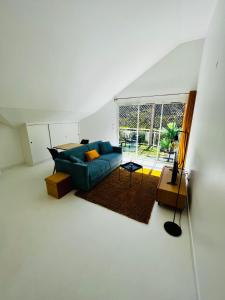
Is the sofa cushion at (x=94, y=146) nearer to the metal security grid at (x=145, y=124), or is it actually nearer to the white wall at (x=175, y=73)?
the metal security grid at (x=145, y=124)

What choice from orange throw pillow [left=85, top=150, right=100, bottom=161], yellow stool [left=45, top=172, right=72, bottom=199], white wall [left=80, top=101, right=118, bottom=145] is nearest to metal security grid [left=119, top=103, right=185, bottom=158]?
white wall [left=80, top=101, right=118, bottom=145]

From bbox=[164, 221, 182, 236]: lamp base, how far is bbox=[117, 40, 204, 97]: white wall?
11.6 feet

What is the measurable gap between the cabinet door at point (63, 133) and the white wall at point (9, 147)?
1.03 m

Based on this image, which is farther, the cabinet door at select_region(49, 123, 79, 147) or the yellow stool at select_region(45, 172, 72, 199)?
the cabinet door at select_region(49, 123, 79, 147)

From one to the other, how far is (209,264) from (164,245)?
2.18 feet

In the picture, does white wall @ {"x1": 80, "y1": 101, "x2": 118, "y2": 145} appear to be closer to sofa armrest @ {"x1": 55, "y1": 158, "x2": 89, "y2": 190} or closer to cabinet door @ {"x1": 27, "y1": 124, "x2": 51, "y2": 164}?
cabinet door @ {"x1": 27, "y1": 124, "x2": 51, "y2": 164}

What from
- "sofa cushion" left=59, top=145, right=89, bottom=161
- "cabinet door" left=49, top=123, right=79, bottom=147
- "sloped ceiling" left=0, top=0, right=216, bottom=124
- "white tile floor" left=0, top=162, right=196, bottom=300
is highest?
"sloped ceiling" left=0, top=0, right=216, bottom=124

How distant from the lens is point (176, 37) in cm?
302

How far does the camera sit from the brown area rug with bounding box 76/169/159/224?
7.34ft

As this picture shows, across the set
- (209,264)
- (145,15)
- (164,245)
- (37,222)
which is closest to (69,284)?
(37,222)

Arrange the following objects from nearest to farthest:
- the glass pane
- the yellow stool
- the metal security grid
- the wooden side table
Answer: the wooden side table, the yellow stool, the metal security grid, the glass pane

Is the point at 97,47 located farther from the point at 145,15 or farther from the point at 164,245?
the point at 164,245

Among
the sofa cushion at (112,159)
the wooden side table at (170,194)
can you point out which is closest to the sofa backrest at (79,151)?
the sofa cushion at (112,159)

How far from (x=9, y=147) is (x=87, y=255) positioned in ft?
12.8
